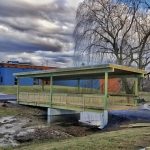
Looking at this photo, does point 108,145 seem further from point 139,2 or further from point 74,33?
point 139,2

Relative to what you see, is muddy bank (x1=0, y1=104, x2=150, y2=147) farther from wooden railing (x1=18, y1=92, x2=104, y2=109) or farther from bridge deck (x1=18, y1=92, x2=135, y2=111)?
wooden railing (x1=18, y1=92, x2=104, y2=109)

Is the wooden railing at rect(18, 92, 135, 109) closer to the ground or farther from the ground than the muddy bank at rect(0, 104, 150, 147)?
farther from the ground

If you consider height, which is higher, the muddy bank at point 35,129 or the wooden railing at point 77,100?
the wooden railing at point 77,100

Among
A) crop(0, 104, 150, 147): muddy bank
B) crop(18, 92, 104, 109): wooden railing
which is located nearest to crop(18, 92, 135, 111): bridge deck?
crop(18, 92, 104, 109): wooden railing

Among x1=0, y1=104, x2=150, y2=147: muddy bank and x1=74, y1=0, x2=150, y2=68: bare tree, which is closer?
x1=0, y1=104, x2=150, y2=147: muddy bank

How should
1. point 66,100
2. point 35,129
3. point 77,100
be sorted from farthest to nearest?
point 66,100 → point 77,100 → point 35,129

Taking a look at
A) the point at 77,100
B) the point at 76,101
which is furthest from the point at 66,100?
the point at 77,100

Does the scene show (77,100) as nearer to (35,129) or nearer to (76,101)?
(76,101)

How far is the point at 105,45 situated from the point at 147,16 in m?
5.95

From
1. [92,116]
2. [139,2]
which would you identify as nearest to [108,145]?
[92,116]

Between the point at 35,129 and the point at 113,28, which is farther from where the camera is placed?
the point at 113,28

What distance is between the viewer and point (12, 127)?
2347cm

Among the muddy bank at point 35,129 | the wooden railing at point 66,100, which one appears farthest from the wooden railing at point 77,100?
the muddy bank at point 35,129

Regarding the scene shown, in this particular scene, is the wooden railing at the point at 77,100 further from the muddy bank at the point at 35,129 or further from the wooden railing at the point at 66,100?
the muddy bank at the point at 35,129
